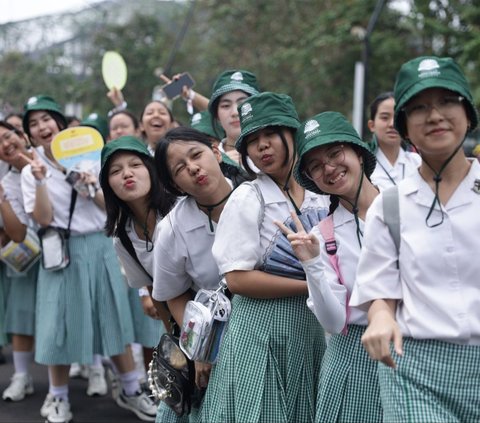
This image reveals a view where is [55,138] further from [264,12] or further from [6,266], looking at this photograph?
[264,12]

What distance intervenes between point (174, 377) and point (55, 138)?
2318mm

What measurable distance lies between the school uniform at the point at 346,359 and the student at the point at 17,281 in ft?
10.3

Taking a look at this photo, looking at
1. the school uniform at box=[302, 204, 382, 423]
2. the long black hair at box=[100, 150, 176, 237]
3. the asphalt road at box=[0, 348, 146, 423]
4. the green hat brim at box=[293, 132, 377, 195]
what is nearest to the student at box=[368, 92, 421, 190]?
the long black hair at box=[100, 150, 176, 237]

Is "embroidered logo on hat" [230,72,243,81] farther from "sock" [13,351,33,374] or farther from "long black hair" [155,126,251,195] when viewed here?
"sock" [13,351,33,374]

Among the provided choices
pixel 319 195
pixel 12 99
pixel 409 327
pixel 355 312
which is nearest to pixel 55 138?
pixel 319 195

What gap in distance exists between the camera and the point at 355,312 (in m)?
3.21

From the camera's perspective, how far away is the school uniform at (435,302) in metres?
2.69

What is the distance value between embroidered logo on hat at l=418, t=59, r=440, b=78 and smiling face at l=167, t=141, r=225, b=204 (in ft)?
4.53

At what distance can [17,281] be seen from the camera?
22.8 feet

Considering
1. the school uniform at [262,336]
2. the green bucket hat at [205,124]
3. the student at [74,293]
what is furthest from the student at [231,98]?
the school uniform at [262,336]

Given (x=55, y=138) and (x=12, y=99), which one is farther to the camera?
(x=12, y=99)

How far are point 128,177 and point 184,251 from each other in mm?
749

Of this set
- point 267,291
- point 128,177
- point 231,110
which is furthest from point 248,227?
point 231,110

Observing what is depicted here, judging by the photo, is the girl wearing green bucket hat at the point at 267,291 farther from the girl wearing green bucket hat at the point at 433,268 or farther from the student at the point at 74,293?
the student at the point at 74,293
